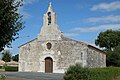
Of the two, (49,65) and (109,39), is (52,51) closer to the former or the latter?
(49,65)

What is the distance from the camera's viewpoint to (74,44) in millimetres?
40750

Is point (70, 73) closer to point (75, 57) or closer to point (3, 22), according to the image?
point (3, 22)

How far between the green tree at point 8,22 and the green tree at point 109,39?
218 feet

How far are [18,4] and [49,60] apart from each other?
3180cm

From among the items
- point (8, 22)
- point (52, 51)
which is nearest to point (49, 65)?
point (52, 51)

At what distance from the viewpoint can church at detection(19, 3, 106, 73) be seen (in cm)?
4056

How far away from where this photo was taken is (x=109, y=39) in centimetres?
7669

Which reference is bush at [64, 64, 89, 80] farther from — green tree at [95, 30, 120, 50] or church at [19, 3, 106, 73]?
green tree at [95, 30, 120, 50]

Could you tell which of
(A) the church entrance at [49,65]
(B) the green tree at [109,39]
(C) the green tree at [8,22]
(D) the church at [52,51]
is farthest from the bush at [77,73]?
(B) the green tree at [109,39]

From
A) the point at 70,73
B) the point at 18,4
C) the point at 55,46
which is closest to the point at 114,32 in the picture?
the point at 55,46

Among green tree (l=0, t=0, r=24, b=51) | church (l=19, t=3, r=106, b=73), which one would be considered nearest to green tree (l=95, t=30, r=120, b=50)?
church (l=19, t=3, r=106, b=73)

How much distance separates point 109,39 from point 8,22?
224 feet

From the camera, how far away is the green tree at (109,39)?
2992 inches

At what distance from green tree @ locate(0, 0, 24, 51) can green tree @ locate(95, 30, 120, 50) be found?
66.6 meters
